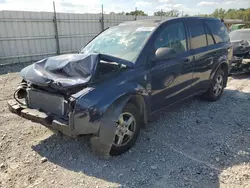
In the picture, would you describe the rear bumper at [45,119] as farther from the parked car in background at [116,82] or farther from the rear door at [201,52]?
the rear door at [201,52]

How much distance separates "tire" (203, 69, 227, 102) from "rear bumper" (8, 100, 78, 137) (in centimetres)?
359

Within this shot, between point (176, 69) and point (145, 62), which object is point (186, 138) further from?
point (145, 62)

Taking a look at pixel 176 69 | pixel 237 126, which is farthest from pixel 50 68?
pixel 237 126

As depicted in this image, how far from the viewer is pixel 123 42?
12.3 feet

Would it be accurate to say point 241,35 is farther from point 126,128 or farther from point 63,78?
point 63,78

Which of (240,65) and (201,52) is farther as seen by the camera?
(240,65)

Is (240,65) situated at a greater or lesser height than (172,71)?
lesser

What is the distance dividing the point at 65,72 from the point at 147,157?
1.61m


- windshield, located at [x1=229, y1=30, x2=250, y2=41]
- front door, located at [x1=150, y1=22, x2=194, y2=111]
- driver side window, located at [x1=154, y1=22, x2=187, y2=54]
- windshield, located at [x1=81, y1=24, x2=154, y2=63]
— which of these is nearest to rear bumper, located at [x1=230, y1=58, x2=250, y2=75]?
windshield, located at [x1=229, y1=30, x2=250, y2=41]

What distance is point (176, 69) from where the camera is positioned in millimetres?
3924

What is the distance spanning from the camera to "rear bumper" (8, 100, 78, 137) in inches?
108

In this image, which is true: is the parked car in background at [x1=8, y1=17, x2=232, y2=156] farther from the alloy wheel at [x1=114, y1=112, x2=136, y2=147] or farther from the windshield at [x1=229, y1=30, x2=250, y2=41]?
the windshield at [x1=229, y1=30, x2=250, y2=41]

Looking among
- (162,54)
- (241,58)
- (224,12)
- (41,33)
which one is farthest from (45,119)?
(224,12)

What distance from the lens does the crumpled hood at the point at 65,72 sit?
2889mm
